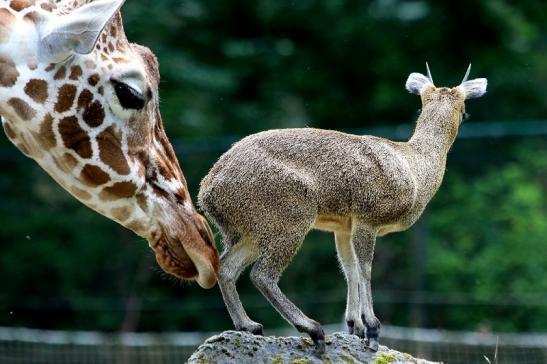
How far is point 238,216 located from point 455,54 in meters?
12.3

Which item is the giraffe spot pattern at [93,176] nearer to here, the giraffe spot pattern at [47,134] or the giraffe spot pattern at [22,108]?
the giraffe spot pattern at [47,134]

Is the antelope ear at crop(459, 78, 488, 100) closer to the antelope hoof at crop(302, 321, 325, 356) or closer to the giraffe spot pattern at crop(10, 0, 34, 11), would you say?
the antelope hoof at crop(302, 321, 325, 356)

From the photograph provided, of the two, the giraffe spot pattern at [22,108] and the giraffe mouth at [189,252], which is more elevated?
the giraffe spot pattern at [22,108]

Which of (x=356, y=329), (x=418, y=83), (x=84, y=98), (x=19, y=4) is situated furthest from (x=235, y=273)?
(x=418, y=83)

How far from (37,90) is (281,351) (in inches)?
67.1

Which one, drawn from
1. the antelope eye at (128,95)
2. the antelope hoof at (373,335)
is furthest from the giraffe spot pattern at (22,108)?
the antelope hoof at (373,335)

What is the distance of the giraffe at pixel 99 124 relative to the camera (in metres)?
4.20

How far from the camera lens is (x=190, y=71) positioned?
1549 cm

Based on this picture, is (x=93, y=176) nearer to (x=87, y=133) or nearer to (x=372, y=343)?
(x=87, y=133)

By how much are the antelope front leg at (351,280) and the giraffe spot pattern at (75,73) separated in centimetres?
171

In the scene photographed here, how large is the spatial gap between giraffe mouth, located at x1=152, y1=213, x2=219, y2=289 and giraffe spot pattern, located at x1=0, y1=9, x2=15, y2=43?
0.96 m

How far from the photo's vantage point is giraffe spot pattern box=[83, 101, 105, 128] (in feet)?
14.1

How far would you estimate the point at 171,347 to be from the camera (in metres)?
10.9

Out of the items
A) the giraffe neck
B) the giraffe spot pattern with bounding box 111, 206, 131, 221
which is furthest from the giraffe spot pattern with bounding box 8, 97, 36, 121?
the giraffe spot pattern with bounding box 111, 206, 131, 221
